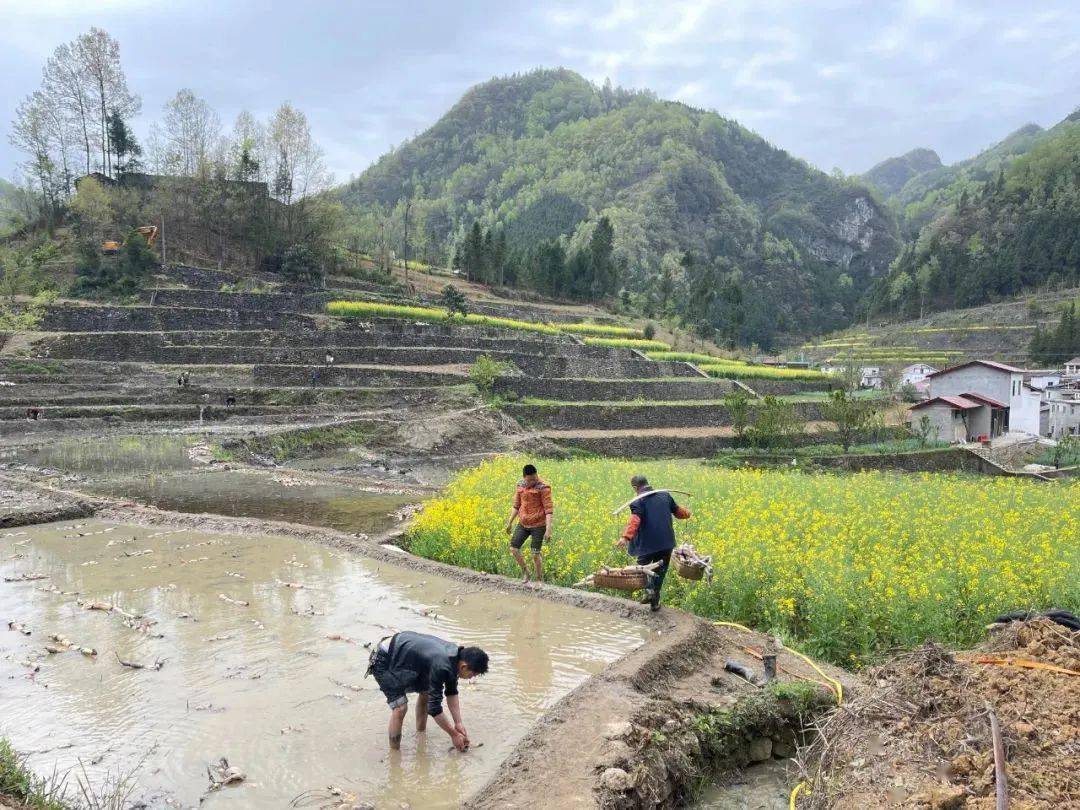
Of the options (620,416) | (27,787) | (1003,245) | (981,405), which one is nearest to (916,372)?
(981,405)

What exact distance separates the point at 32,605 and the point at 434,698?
5.99 m

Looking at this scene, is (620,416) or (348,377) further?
(620,416)

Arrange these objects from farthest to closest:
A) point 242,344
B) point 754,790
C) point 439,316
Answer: point 439,316 < point 242,344 < point 754,790

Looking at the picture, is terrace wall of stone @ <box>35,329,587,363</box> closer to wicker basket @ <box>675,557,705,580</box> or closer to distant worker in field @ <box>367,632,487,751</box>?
wicker basket @ <box>675,557,705,580</box>

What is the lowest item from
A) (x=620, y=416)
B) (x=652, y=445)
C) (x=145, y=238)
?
(x=652, y=445)

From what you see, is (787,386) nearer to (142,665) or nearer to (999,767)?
(142,665)

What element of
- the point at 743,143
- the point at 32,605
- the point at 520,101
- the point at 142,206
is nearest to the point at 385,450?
the point at 32,605

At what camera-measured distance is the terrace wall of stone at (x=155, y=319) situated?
104 feet

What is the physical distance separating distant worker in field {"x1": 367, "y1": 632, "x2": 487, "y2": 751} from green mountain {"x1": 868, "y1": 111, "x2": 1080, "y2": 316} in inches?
3488

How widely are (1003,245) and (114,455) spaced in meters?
93.6

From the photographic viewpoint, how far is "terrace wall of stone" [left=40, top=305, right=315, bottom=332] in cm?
3158

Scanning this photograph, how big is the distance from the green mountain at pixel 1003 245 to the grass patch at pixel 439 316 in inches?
2053

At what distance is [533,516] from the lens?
842 centimetres

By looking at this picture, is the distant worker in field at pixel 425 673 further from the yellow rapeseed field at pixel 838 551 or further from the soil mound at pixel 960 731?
the yellow rapeseed field at pixel 838 551
